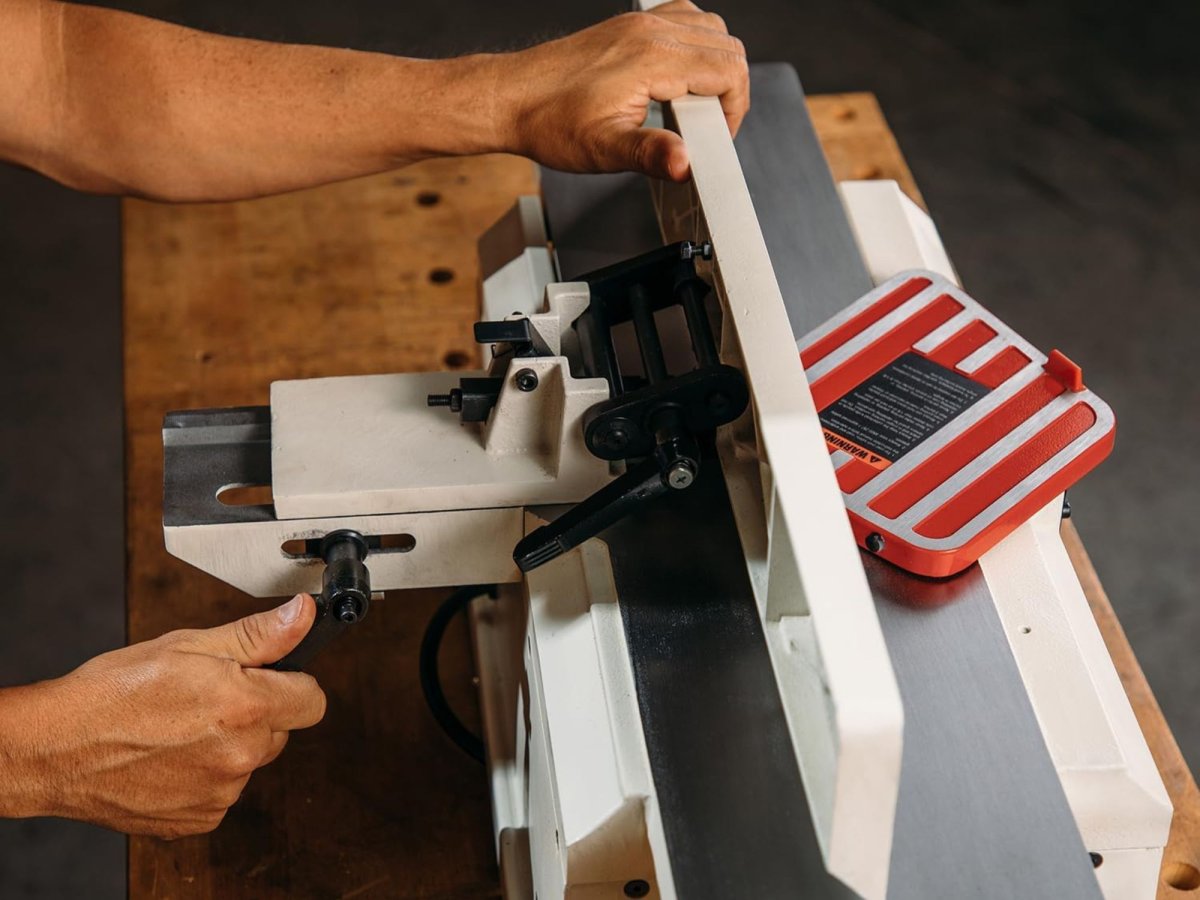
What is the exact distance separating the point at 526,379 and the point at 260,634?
301 millimetres

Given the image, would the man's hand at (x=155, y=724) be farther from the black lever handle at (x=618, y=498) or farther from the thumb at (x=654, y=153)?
the thumb at (x=654, y=153)

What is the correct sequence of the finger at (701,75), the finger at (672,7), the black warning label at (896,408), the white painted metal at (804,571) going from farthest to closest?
the finger at (672,7), the finger at (701,75), the black warning label at (896,408), the white painted metal at (804,571)

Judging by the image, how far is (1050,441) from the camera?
1.24 metres

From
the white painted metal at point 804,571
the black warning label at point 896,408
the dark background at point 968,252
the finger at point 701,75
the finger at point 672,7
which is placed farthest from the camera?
the dark background at point 968,252

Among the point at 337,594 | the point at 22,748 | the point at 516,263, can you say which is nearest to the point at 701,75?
the point at 516,263

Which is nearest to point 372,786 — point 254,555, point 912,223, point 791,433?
point 254,555

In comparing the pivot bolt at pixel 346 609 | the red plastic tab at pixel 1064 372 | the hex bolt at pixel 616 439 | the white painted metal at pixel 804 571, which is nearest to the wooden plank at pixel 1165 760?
the red plastic tab at pixel 1064 372

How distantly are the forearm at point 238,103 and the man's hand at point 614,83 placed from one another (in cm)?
5

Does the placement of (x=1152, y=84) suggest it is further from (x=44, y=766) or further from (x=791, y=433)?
(x=44, y=766)

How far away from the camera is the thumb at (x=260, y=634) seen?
1.17 metres

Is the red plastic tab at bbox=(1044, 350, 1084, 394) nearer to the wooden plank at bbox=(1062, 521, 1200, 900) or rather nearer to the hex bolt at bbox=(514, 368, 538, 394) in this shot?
the wooden plank at bbox=(1062, 521, 1200, 900)

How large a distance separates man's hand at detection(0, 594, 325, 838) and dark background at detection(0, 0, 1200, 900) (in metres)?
1.06

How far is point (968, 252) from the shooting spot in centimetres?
292

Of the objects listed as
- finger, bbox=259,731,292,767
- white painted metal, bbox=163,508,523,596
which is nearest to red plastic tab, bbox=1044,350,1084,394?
white painted metal, bbox=163,508,523,596
